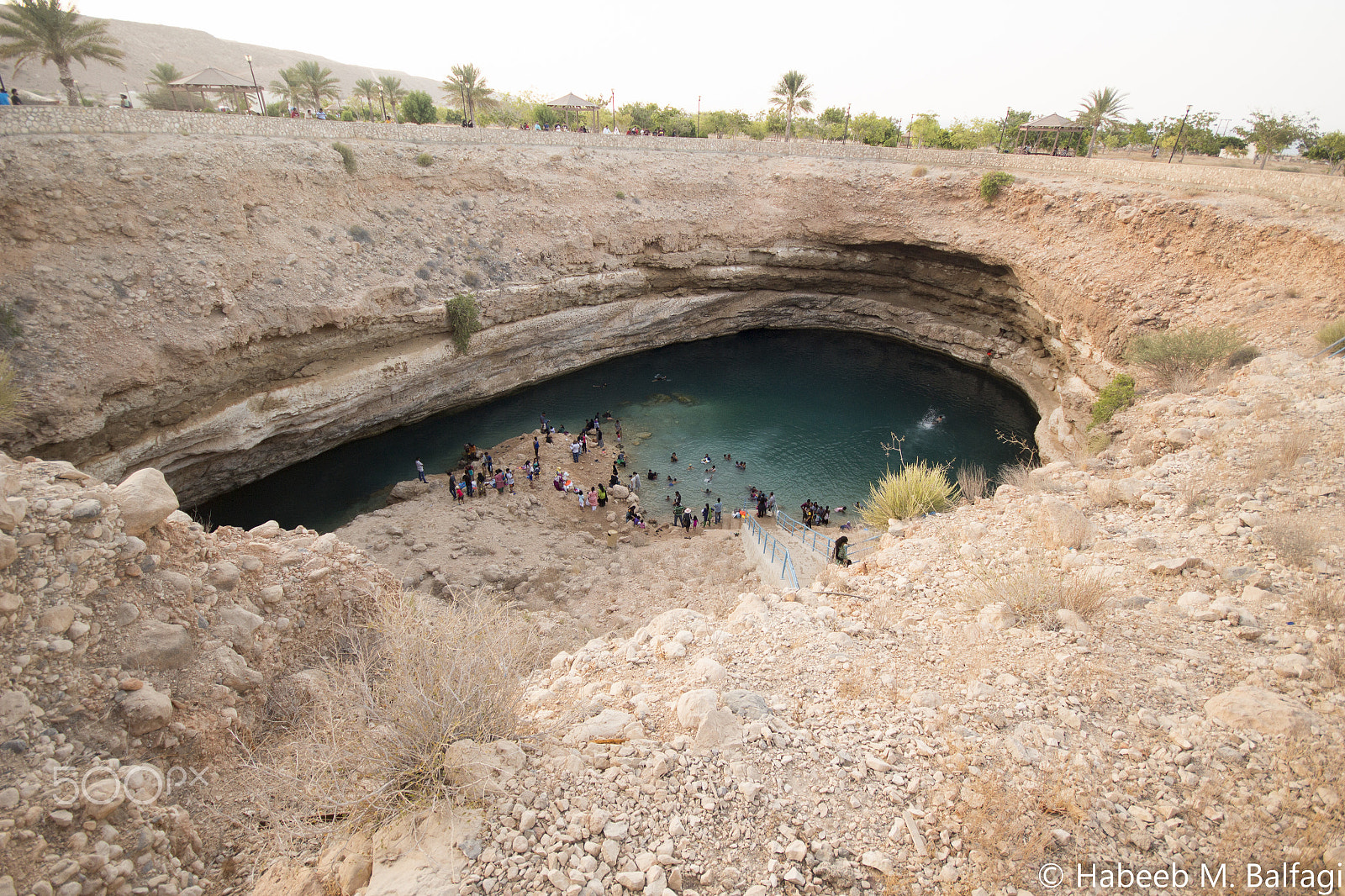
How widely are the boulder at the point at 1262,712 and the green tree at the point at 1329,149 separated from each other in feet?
125

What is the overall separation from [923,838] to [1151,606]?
4.38 metres

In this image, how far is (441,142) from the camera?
25.0m

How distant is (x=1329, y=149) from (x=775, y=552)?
38146 millimetres

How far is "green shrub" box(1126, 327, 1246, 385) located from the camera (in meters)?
16.2

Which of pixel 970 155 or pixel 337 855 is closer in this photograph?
pixel 337 855

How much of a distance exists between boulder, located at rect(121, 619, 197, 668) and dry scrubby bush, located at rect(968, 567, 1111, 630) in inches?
347

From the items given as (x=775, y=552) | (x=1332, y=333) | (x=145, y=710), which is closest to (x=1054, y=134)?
(x=1332, y=333)

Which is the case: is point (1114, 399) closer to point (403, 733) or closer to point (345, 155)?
point (403, 733)

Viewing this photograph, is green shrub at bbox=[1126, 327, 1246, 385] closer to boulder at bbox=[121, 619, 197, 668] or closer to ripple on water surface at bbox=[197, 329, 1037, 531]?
ripple on water surface at bbox=[197, 329, 1037, 531]

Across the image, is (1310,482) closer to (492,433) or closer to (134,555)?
(134,555)

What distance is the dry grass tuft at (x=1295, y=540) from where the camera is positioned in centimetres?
685

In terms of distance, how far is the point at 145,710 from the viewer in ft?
17.8

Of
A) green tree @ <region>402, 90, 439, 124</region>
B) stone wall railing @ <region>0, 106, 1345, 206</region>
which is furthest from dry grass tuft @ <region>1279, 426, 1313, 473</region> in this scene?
green tree @ <region>402, 90, 439, 124</region>

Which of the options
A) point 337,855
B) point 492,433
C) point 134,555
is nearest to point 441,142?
point 492,433
